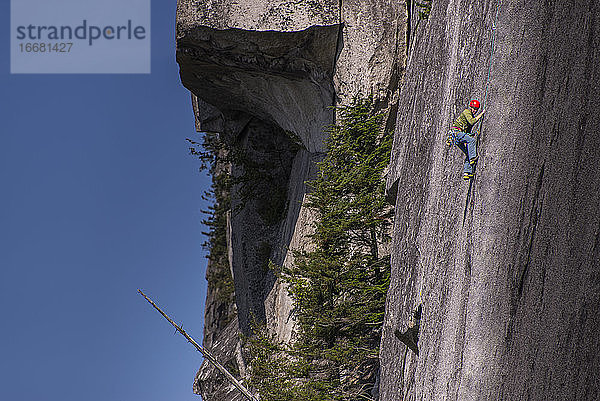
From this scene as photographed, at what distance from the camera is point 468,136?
22.1 feet

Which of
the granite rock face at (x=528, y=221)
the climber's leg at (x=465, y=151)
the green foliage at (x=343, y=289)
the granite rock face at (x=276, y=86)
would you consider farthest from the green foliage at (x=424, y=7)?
the climber's leg at (x=465, y=151)

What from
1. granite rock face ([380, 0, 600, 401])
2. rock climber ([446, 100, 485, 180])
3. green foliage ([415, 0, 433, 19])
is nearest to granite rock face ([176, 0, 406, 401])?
green foliage ([415, 0, 433, 19])

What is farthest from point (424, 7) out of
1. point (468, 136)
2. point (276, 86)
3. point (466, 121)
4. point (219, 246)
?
point (219, 246)

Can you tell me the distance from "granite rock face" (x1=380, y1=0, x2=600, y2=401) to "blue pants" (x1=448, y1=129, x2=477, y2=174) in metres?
0.15

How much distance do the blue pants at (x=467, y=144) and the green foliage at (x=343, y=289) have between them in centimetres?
684

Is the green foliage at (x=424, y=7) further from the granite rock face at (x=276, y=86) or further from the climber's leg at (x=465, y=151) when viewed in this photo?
the climber's leg at (x=465, y=151)

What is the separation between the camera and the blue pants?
6.73m

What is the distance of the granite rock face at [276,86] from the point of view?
1589 cm

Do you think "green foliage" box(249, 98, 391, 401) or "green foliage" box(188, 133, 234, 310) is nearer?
"green foliage" box(249, 98, 391, 401)

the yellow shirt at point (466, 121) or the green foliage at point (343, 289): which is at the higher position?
the yellow shirt at point (466, 121)

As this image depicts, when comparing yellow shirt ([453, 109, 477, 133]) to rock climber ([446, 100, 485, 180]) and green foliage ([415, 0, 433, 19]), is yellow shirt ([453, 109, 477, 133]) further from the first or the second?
A: green foliage ([415, 0, 433, 19])

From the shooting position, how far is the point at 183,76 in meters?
19.3

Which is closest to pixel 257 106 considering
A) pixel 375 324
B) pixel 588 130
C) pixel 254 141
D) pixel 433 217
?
pixel 254 141

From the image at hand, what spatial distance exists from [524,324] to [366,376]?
25.6ft
